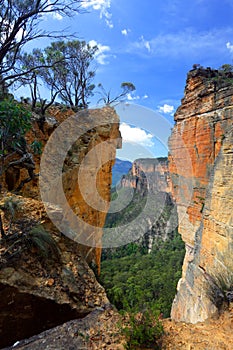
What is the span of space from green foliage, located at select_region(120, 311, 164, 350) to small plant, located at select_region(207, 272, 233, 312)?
2774 mm

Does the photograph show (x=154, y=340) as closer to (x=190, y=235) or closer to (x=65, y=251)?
(x=65, y=251)

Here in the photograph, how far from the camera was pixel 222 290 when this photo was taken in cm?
573

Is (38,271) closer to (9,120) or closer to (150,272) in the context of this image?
(9,120)

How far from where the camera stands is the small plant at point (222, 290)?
5055 mm

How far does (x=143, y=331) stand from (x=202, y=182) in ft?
29.0

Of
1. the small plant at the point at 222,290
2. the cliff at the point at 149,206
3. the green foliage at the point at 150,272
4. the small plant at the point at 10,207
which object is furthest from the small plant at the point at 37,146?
the cliff at the point at 149,206

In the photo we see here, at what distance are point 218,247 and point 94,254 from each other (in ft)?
16.2

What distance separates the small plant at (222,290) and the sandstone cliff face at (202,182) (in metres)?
0.33

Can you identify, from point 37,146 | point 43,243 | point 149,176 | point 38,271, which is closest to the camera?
point 38,271

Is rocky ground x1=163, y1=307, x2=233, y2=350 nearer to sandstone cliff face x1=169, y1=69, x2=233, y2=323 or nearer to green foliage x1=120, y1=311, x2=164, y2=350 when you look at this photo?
green foliage x1=120, y1=311, x2=164, y2=350

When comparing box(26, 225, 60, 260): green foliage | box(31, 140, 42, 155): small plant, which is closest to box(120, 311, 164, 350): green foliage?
box(26, 225, 60, 260): green foliage

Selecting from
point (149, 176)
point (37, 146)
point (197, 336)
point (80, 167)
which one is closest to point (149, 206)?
point (149, 176)

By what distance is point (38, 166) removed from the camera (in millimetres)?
7027

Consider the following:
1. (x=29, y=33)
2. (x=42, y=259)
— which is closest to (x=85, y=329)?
(x=42, y=259)
